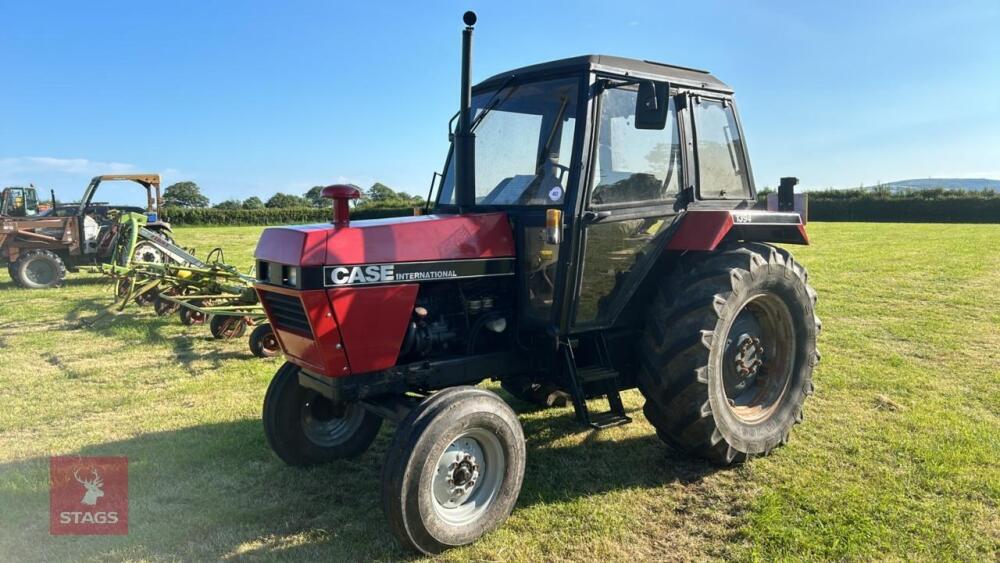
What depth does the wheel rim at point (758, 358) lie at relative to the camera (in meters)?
4.31

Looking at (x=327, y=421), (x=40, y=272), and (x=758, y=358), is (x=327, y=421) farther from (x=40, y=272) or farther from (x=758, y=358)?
(x=40, y=272)

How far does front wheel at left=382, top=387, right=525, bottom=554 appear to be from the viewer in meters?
3.03

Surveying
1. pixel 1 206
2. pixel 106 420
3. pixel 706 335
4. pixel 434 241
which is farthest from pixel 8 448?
pixel 1 206

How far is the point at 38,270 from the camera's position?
1290 cm

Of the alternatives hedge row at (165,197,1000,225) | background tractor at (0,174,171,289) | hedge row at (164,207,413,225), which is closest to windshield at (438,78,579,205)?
background tractor at (0,174,171,289)

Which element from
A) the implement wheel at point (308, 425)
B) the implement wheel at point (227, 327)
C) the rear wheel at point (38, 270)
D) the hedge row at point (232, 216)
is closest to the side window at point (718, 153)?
the implement wheel at point (308, 425)

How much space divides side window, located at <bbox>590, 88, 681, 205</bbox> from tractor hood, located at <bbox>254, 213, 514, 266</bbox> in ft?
2.05

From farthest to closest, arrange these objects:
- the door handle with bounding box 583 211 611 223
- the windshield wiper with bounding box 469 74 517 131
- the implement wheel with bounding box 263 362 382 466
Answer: the implement wheel with bounding box 263 362 382 466 → the windshield wiper with bounding box 469 74 517 131 → the door handle with bounding box 583 211 611 223

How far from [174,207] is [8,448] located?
1884 inches

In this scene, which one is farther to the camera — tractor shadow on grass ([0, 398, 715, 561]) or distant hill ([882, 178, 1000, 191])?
distant hill ([882, 178, 1000, 191])

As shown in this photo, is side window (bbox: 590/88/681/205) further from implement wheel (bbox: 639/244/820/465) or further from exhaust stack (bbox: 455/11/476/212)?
exhaust stack (bbox: 455/11/476/212)

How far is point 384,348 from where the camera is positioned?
3521 millimetres

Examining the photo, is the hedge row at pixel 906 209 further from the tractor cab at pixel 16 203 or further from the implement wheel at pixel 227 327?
the implement wheel at pixel 227 327

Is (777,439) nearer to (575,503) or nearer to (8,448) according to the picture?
(575,503)
